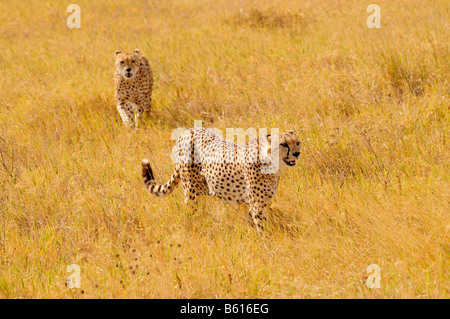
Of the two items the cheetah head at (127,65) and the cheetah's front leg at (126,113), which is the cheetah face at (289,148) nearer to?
the cheetah's front leg at (126,113)

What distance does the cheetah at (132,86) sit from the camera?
600 cm

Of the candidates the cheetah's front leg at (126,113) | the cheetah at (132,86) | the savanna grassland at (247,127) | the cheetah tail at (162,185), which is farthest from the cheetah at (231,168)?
the cheetah at (132,86)

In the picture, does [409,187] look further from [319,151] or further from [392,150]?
[319,151]

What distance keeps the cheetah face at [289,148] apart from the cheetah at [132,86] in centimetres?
284

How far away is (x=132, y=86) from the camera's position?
607 cm

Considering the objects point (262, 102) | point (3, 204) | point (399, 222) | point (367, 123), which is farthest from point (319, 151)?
point (3, 204)

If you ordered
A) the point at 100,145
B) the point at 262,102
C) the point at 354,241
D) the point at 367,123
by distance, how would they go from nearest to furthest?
the point at 354,241 < the point at 367,123 < the point at 100,145 < the point at 262,102

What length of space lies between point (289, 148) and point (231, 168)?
0.53 meters

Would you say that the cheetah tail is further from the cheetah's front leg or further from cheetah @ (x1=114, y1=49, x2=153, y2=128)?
cheetah @ (x1=114, y1=49, x2=153, y2=128)

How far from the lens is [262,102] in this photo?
19.2 ft

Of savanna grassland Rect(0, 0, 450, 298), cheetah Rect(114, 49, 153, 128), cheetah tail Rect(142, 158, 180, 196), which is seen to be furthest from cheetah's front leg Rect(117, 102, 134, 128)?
cheetah tail Rect(142, 158, 180, 196)

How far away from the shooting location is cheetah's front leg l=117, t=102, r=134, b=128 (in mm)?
5867
